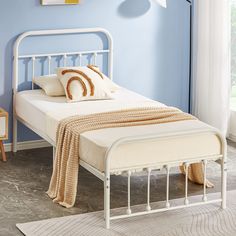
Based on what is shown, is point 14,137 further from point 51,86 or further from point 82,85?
point 82,85

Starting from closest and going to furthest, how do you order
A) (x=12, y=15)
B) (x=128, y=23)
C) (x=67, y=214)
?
(x=67, y=214)
(x=12, y=15)
(x=128, y=23)

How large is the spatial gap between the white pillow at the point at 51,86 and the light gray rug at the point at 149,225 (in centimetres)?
140

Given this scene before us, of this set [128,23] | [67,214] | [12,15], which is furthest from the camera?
[128,23]

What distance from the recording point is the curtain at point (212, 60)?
6.70 metres

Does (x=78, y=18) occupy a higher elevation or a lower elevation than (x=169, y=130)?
higher

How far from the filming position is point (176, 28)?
22.8 ft

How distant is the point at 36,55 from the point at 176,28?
1.36m

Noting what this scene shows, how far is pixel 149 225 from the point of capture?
482 cm

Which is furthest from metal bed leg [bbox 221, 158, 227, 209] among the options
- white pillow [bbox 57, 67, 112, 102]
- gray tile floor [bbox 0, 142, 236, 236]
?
white pillow [bbox 57, 67, 112, 102]

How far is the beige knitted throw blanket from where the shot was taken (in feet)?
16.8

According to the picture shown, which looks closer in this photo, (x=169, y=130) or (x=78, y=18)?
(x=169, y=130)

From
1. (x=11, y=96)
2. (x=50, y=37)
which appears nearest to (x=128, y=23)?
(x=50, y=37)

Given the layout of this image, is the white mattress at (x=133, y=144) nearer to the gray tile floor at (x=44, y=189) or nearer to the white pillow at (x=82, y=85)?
the white pillow at (x=82, y=85)

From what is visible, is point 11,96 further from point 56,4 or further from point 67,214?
point 67,214
